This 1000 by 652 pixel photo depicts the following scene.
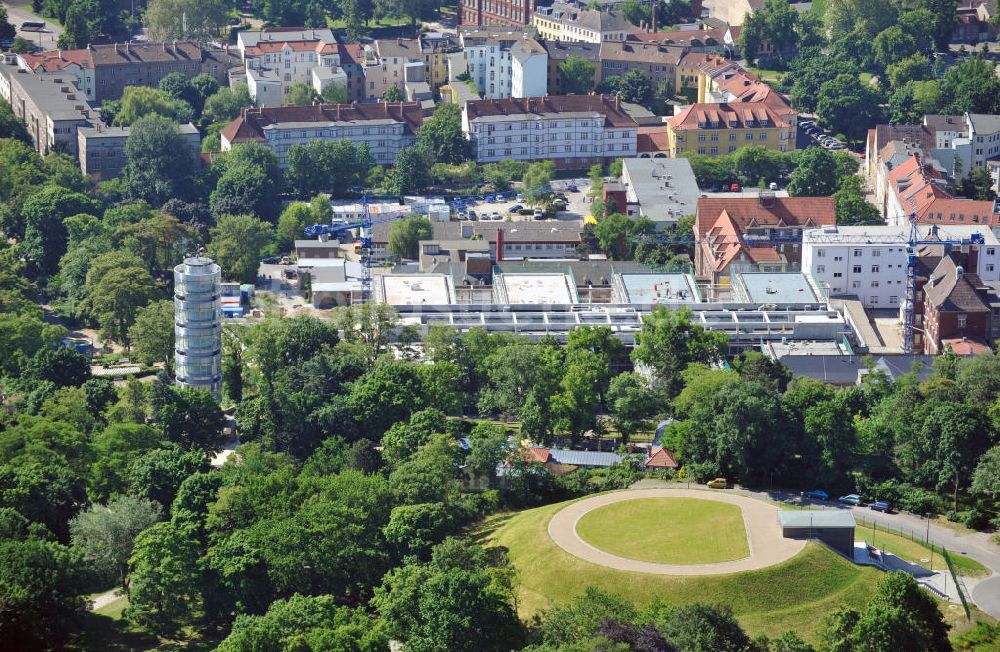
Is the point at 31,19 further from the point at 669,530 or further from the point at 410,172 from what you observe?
the point at 669,530

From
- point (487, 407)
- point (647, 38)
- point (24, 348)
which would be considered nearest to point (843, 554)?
point (487, 407)

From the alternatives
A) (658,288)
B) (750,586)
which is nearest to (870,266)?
(658,288)

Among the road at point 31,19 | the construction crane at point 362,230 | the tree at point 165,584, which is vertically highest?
the road at point 31,19

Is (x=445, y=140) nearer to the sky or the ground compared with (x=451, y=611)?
nearer to the sky

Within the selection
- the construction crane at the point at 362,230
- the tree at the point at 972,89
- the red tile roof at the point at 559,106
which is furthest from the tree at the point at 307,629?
the tree at the point at 972,89

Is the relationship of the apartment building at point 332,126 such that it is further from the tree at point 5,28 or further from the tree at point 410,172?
the tree at point 5,28

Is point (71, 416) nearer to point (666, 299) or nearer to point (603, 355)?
point (603, 355)
